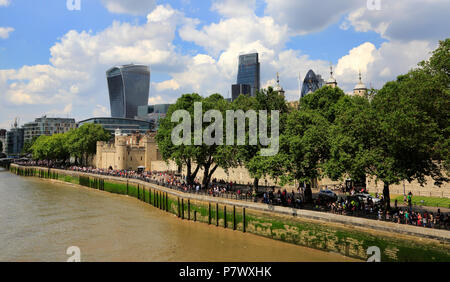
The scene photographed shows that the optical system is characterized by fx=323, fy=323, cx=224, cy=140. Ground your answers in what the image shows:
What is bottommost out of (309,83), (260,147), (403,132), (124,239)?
(124,239)

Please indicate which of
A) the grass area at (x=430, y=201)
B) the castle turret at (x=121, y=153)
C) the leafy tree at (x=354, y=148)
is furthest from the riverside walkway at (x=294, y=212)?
the castle turret at (x=121, y=153)

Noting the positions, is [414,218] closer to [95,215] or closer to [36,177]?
[95,215]

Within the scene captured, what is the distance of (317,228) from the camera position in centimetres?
2695

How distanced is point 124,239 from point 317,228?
1729 cm

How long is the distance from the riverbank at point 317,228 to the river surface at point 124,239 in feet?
2.96

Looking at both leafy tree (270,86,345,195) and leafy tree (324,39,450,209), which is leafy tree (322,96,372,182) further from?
leafy tree (270,86,345,195)

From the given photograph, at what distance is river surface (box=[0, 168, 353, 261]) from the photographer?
2538cm

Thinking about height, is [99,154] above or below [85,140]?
below

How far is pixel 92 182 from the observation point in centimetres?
7162

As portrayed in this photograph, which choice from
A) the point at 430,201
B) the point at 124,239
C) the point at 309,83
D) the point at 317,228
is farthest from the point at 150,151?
the point at 309,83

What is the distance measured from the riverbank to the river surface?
0.90m

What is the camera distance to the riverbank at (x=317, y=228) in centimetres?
2169

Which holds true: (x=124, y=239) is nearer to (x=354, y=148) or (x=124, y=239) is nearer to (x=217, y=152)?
(x=217, y=152)
